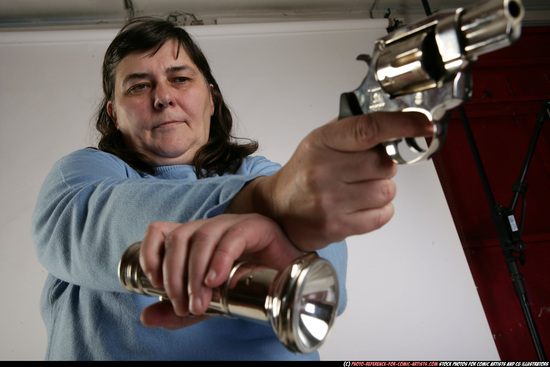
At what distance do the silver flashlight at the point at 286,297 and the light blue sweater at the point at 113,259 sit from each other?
0.38ft

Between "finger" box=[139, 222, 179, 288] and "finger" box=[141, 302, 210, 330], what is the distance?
0.04 meters

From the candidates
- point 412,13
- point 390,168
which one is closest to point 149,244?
point 390,168

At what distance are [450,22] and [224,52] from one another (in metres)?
2.08

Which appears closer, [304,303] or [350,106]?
[304,303]

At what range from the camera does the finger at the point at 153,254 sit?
1.07ft

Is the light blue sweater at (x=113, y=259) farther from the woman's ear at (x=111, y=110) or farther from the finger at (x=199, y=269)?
the woman's ear at (x=111, y=110)

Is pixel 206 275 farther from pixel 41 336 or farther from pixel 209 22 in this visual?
pixel 209 22

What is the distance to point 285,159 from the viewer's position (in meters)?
2.07

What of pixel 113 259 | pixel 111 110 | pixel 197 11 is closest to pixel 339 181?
pixel 113 259

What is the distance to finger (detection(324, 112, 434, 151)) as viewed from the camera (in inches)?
14.1

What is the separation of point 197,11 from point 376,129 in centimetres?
232

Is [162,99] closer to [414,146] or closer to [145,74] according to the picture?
[145,74]

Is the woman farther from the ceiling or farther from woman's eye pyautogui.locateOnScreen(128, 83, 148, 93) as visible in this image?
the ceiling

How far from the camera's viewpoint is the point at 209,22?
7.96 ft
